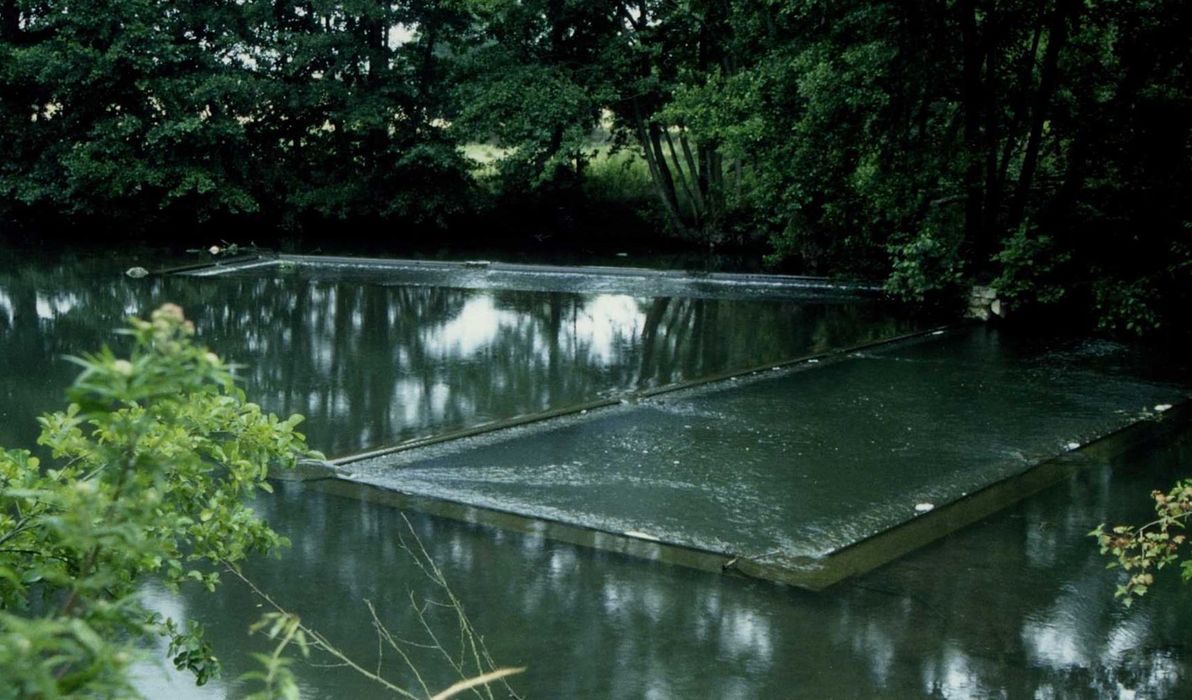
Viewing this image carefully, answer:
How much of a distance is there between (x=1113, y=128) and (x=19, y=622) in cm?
1181

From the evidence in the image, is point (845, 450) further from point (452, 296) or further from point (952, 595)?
point (452, 296)

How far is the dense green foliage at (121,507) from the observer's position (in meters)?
1.56

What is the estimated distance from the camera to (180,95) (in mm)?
18328

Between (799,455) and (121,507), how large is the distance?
5828 mm

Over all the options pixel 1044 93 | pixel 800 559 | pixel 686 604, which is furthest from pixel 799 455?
pixel 1044 93

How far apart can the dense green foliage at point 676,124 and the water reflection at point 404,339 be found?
5.59ft

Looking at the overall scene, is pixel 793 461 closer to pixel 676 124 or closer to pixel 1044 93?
pixel 1044 93

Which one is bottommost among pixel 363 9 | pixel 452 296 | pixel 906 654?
pixel 906 654

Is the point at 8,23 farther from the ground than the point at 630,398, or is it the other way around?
the point at 8,23

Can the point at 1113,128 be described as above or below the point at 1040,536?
above

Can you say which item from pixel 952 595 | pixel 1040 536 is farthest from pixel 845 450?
pixel 952 595

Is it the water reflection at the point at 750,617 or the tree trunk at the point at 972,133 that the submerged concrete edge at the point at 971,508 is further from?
the tree trunk at the point at 972,133

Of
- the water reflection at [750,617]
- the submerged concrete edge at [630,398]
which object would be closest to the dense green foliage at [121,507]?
the water reflection at [750,617]

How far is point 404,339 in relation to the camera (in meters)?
11.1
